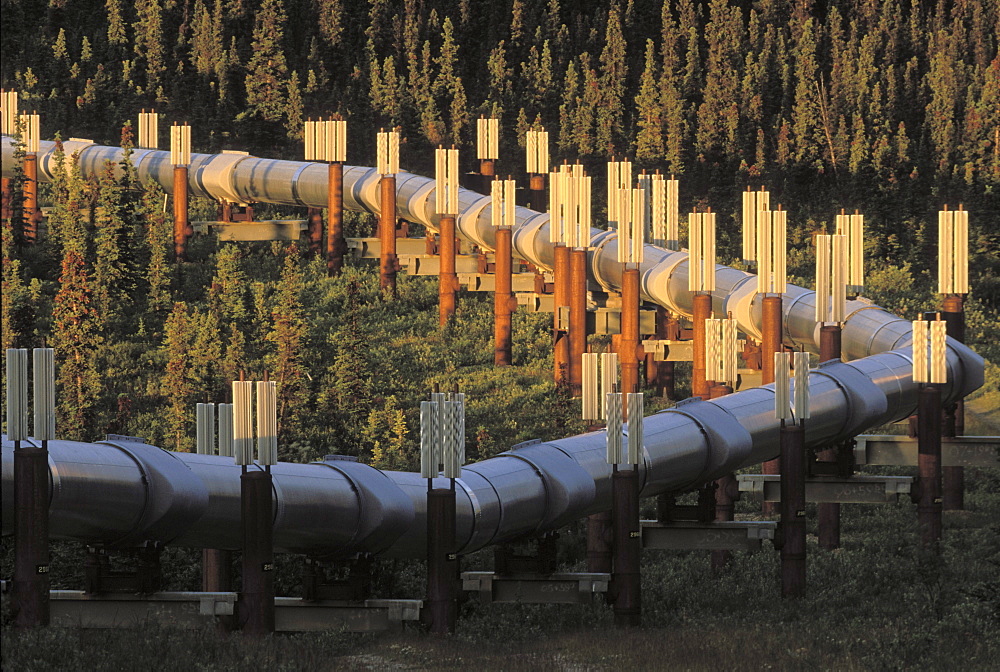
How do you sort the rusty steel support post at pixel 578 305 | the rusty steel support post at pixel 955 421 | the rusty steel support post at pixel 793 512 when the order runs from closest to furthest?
1. the rusty steel support post at pixel 793 512
2. the rusty steel support post at pixel 955 421
3. the rusty steel support post at pixel 578 305

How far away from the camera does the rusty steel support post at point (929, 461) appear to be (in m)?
31.6

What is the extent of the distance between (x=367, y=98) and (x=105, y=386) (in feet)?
105

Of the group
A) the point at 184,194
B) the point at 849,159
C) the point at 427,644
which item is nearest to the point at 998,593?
the point at 427,644

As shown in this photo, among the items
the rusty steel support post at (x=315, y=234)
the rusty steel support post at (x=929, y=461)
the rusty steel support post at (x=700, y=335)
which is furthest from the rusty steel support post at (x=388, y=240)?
the rusty steel support post at (x=929, y=461)

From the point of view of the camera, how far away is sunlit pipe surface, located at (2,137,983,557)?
2170 cm

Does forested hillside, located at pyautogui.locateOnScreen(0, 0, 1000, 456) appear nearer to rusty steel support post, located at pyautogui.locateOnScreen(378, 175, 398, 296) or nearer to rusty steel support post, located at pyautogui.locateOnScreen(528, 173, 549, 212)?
rusty steel support post, located at pyautogui.locateOnScreen(378, 175, 398, 296)

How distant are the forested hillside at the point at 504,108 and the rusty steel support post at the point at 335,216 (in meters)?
0.74

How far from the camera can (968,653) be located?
23500 millimetres

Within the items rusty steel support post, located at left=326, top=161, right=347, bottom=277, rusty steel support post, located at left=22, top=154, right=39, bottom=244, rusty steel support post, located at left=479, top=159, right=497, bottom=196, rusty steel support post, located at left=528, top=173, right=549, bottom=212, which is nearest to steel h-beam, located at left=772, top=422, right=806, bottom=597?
rusty steel support post, located at left=326, top=161, right=347, bottom=277

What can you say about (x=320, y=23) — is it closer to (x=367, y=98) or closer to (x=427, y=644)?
(x=367, y=98)

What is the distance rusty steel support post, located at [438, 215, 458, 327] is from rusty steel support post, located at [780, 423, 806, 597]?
1690cm

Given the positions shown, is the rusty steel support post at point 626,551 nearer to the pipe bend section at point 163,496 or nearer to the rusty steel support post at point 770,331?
the pipe bend section at point 163,496

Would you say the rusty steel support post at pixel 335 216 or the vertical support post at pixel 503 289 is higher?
the rusty steel support post at pixel 335 216

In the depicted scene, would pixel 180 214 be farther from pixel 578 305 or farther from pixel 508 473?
pixel 508 473
